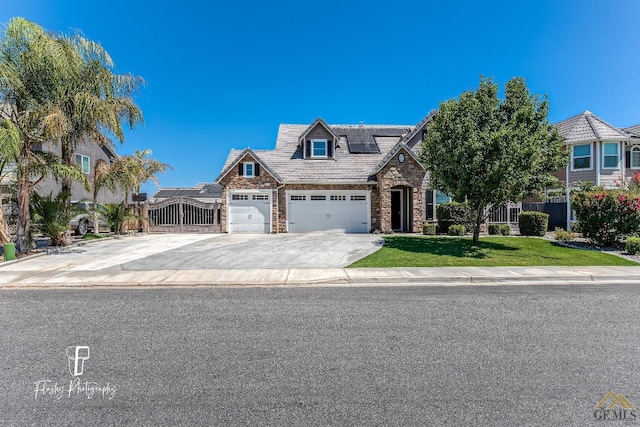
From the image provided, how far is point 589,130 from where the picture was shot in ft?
74.3

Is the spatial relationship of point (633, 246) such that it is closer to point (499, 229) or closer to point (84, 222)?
point (499, 229)

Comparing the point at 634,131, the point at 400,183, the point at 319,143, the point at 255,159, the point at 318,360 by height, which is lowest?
the point at 318,360

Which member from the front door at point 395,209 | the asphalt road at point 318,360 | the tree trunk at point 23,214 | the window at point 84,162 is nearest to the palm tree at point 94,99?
the tree trunk at point 23,214

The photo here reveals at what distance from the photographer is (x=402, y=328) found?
531 centimetres

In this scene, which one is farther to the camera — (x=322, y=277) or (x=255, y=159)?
(x=255, y=159)

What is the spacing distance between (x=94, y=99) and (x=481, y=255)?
16.2m

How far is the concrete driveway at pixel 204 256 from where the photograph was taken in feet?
35.0

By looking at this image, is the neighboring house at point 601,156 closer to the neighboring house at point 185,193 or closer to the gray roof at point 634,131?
the gray roof at point 634,131

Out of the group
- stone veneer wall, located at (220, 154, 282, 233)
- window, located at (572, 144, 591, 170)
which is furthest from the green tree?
window, located at (572, 144, 591, 170)

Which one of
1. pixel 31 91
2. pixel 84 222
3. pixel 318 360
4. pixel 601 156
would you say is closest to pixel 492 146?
pixel 318 360

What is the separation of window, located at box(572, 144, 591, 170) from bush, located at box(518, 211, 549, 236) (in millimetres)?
6582

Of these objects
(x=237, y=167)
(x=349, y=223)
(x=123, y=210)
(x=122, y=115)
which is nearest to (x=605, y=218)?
(x=349, y=223)

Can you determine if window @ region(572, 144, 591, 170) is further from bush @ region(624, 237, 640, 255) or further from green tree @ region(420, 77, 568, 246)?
bush @ region(624, 237, 640, 255)

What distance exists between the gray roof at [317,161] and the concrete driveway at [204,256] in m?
5.96
